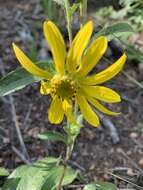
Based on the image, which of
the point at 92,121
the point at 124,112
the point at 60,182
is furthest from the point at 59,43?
the point at 124,112

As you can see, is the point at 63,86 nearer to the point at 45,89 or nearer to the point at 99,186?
the point at 45,89

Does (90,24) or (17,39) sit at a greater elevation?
(17,39)

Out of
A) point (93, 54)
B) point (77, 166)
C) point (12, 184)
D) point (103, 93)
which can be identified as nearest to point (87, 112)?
point (103, 93)

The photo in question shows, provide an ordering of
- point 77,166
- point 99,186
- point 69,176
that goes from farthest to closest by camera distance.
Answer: point 77,166, point 69,176, point 99,186

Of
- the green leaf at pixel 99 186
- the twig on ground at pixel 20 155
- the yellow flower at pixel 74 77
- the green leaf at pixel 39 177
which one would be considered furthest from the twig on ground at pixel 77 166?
the yellow flower at pixel 74 77

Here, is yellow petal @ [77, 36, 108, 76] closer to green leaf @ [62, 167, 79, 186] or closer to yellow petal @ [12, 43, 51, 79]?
yellow petal @ [12, 43, 51, 79]

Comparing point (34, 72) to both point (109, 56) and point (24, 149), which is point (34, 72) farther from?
point (109, 56)

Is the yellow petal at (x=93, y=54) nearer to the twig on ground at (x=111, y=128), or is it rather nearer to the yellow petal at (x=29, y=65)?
the yellow petal at (x=29, y=65)
